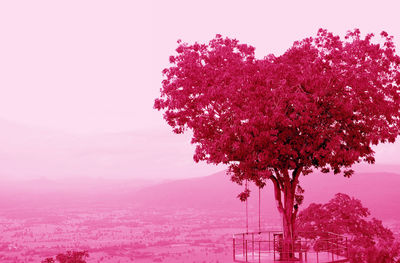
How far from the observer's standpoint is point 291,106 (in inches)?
926

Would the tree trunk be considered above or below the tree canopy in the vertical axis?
below

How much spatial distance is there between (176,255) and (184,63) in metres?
117

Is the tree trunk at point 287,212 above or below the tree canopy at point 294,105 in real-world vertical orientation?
below

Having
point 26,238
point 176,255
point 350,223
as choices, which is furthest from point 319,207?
point 26,238

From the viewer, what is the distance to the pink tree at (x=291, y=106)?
76.6 ft

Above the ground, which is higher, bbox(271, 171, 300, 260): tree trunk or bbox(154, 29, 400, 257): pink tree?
bbox(154, 29, 400, 257): pink tree

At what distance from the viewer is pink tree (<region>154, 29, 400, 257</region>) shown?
23.3 metres

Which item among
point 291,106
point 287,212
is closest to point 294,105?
point 291,106

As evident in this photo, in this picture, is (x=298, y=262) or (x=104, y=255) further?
(x=104, y=255)

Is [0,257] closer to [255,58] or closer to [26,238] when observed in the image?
[26,238]

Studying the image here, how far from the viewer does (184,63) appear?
88.9ft

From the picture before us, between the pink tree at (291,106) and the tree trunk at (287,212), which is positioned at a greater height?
the pink tree at (291,106)

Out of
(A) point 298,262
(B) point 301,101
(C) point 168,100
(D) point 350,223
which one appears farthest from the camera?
(D) point 350,223

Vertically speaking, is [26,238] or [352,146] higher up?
[352,146]
